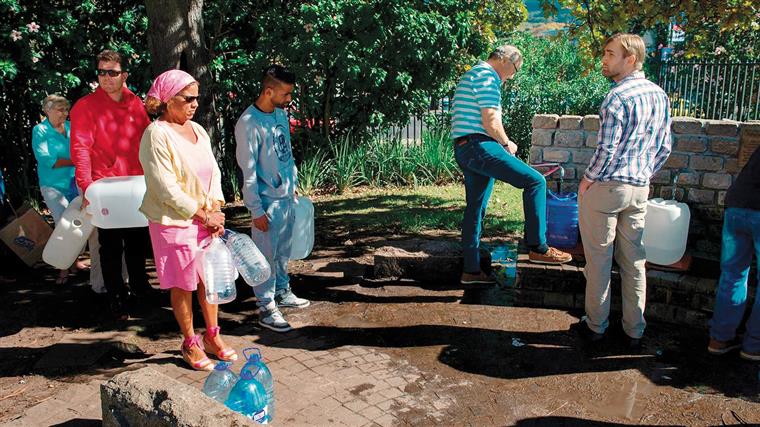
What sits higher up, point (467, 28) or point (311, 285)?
point (467, 28)

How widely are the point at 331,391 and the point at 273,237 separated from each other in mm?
1449

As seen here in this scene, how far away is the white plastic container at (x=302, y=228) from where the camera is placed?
5855 mm

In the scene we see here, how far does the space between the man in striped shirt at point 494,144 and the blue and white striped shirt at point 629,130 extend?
3.16 ft

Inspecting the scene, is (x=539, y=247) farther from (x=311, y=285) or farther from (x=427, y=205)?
(x=427, y=205)

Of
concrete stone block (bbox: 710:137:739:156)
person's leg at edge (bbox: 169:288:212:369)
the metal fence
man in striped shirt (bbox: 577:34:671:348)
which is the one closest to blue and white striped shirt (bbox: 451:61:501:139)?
man in striped shirt (bbox: 577:34:671:348)

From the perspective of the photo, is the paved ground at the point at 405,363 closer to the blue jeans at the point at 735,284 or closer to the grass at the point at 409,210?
the blue jeans at the point at 735,284

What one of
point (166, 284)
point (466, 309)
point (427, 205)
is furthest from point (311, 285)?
point (427, 205)

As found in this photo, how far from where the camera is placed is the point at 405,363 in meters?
4.82

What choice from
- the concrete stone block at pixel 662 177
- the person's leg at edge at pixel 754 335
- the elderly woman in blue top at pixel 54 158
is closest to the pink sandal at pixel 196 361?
the elderly woman in blue top at pixel 54 158

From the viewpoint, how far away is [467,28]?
35.0 feet

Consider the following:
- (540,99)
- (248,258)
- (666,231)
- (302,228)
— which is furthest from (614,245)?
(540,99)

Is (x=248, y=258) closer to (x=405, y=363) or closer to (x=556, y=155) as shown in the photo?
(x=405, y=363)

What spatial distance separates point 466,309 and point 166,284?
2.46 metres

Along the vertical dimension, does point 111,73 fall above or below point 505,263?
above
